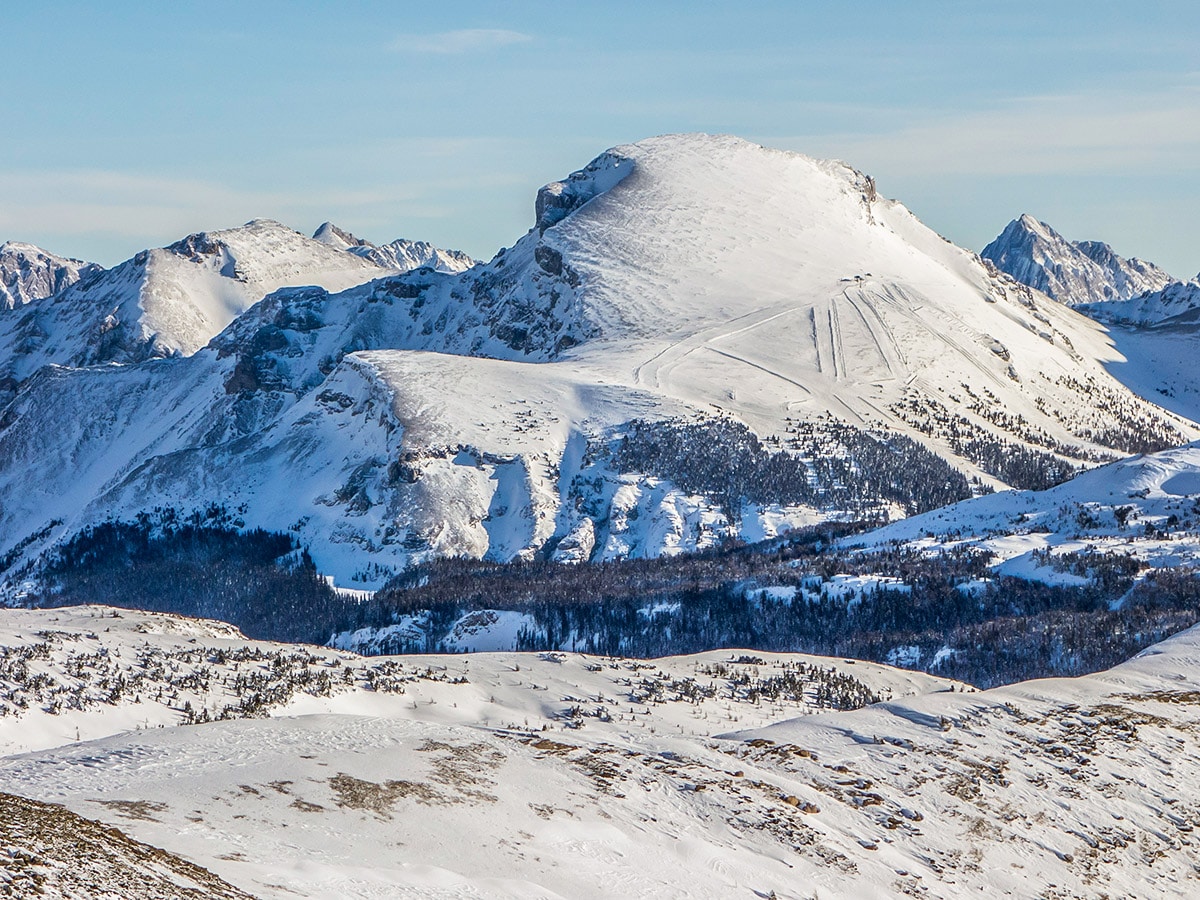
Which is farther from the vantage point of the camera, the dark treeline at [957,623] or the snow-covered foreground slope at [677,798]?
the dark treeline at [957,623]

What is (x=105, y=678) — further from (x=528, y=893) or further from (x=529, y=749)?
(x=528, y=893)

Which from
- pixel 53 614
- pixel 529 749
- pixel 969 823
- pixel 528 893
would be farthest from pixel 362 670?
pixel 528 893

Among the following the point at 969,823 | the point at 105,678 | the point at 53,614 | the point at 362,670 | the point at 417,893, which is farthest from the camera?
the point at 53,614

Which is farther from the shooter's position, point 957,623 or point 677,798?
point 957,623

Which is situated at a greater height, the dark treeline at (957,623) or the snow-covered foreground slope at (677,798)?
the snow-covered foreground slope at (677,798)

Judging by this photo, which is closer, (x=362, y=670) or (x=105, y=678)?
(x=105, y=678)

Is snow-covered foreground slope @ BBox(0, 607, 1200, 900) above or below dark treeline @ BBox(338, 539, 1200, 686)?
above

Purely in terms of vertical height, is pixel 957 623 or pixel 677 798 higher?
pixel 677 798

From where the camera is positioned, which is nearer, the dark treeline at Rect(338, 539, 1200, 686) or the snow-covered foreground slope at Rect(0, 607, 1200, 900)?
the snow-covered foreground slope at Rect(0, 607, 1200, 900)
